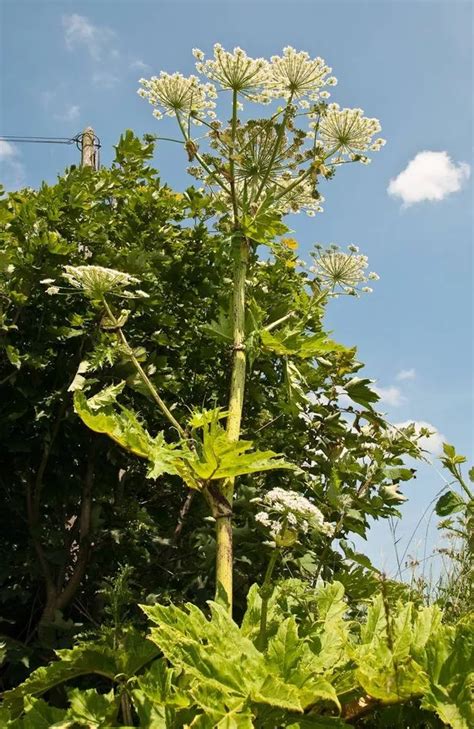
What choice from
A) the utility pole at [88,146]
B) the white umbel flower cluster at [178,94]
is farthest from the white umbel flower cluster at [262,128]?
the utility pole at [88,146]

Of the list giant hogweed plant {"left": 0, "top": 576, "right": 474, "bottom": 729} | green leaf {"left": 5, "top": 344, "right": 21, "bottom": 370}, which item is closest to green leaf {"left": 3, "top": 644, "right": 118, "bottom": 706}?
giant hogweed plant {"left": 0, "top": 576, "right": 474, "bottom": 729}

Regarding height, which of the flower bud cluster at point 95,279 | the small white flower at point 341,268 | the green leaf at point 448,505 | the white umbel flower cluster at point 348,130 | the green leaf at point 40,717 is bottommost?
the green leaf at point 40,717

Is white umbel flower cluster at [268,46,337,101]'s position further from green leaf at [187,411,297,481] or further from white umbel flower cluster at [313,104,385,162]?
green leaf at [187,411,297,481]

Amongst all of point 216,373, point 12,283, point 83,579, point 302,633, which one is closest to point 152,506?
point 83,579

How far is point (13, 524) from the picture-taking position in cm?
304

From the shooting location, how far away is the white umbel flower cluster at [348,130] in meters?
3.05

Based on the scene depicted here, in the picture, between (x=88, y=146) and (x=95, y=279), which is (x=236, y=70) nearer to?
(x=95, y=279)

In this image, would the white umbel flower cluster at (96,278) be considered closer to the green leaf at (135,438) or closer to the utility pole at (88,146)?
the green leaf at (135,438)

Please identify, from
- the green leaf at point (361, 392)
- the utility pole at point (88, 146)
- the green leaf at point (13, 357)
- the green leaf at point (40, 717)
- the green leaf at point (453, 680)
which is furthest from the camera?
the utility pole at point (88, 146)

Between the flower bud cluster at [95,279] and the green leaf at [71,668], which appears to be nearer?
the green leaf at [71,668]

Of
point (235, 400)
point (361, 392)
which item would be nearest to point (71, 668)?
point (235, 400)

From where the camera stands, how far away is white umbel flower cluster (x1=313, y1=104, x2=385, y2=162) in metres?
3.05

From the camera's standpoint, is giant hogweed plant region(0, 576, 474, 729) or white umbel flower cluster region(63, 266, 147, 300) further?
white umbel flower cluster region(63, 266, 147, 300)

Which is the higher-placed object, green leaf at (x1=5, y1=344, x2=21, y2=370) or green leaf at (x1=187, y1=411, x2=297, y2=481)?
green leaf at (x1=5, y1=344, x2=21, y2=370)
